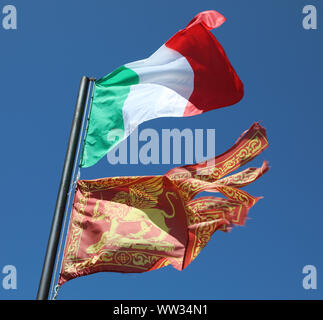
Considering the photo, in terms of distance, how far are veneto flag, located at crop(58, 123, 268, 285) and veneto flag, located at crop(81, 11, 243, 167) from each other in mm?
1214

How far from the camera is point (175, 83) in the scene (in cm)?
967

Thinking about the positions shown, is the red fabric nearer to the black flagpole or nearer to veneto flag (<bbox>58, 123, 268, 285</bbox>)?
veneto flag (<bbox>58, 123, 268, 285</bbox>)

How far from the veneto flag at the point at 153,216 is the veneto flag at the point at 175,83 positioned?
1.21 m

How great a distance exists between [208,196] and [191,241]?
97 centimetres

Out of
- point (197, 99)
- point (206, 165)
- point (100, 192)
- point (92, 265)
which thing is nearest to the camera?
point (92, 265)

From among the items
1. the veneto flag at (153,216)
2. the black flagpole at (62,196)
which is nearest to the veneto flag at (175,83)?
the black flagpole at (62,196)

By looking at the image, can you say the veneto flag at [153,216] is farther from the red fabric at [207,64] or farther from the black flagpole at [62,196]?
the red fabric at [207,64]

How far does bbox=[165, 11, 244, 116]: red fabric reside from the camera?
9625 millimetres

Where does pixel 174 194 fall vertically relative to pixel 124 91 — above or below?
below

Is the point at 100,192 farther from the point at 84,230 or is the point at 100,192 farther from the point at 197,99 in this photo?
the point at 197,99

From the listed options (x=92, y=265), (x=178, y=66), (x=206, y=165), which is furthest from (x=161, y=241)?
(x=178, y=66)

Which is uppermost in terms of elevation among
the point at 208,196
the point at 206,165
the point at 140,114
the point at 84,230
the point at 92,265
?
the point at 140,114

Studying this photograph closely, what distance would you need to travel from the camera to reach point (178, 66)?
9.73 m

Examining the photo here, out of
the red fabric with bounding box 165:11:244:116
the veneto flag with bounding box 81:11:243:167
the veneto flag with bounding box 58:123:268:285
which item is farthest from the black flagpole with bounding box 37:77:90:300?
the red fabric with bounding box 165:11:244:116
